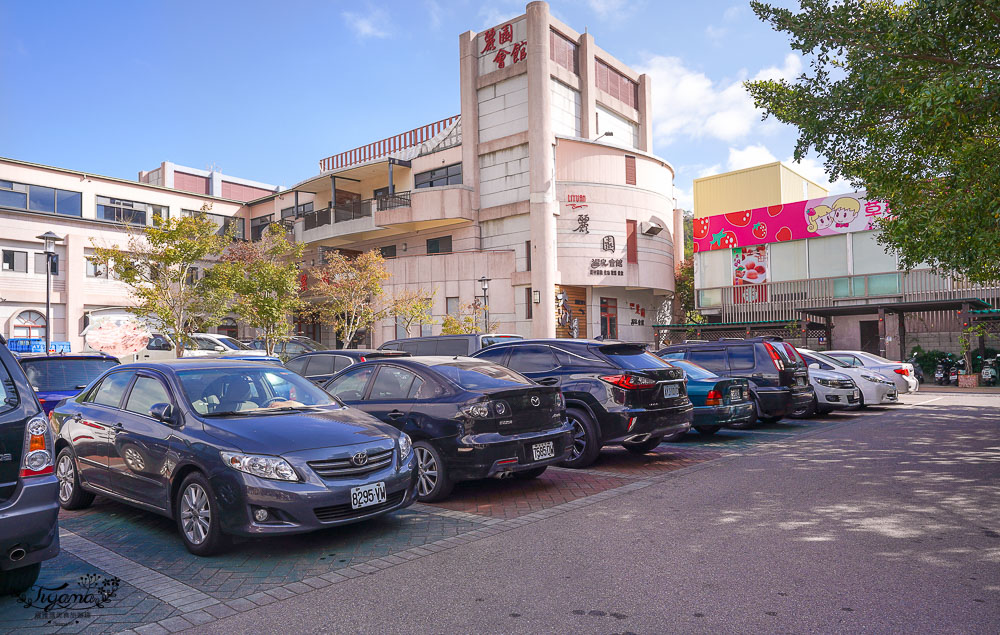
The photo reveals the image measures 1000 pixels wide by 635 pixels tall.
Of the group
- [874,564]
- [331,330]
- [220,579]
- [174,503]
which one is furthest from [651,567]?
[331,330]

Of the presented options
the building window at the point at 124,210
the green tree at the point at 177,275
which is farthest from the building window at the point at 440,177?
the building window at the point at 124,210

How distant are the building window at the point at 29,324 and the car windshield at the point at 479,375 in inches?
1479

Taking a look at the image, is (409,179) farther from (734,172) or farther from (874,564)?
(874,564)

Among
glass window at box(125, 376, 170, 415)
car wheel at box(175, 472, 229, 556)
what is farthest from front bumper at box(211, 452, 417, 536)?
glass window at box(125, 376, 170, 415)

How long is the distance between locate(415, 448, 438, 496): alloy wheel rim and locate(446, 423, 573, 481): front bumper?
0.20m

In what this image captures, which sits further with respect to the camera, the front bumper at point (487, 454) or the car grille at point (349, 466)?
the front bumper at point (487, 454)

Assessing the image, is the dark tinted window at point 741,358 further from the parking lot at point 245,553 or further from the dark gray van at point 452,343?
the parking lot at point 245,553

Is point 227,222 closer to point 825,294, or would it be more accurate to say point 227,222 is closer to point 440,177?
point 440,177

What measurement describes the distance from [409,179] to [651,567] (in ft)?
113

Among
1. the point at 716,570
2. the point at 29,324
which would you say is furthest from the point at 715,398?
the point at 29,324

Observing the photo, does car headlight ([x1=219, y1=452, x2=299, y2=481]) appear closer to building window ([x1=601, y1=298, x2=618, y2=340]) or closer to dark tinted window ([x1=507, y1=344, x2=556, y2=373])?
dark tinted window ([x1=507, y1=344, x2=556, y2=373])

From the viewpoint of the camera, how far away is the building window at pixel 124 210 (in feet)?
135

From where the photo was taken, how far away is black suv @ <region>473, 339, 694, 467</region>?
8891 millimetres

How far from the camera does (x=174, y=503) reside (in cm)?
578
